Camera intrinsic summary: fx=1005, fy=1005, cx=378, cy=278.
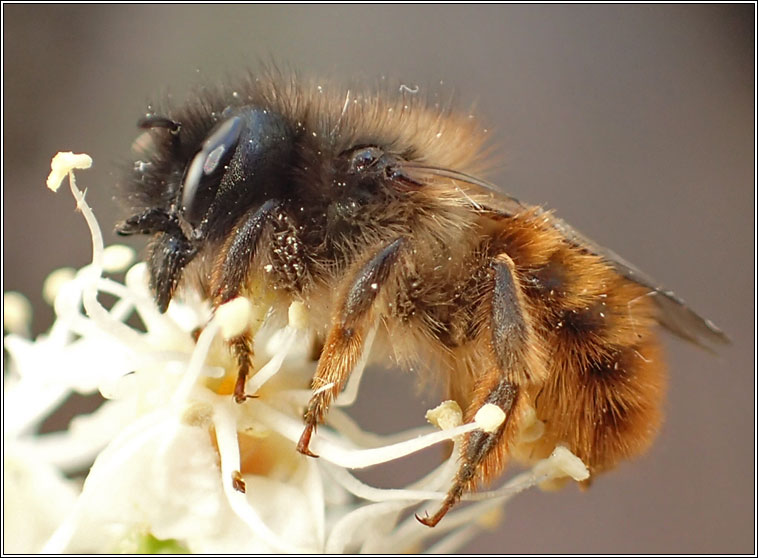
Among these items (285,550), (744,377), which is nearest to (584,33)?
(744,377)

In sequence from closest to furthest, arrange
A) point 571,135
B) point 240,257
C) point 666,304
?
point 240,257 → point 666,304 → point 571,135

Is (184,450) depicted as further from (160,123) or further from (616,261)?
(616,261)

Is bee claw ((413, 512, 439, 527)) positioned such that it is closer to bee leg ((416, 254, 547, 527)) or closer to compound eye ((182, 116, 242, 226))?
bee leg ((416, 254, 547, 527))

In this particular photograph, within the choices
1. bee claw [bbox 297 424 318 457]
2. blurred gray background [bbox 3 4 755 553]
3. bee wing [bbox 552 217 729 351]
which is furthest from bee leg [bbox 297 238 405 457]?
blurred gray background [bbox 3 4 755 553]

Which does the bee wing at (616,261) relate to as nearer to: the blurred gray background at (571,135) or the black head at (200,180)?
the black head at (200,180)

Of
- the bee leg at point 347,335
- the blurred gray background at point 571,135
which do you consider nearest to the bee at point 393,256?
the bee leg at point 347,335

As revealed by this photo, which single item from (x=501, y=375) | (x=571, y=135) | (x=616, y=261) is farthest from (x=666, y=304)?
(x=571, y=135)

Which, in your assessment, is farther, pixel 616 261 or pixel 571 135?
pixel 571 135
